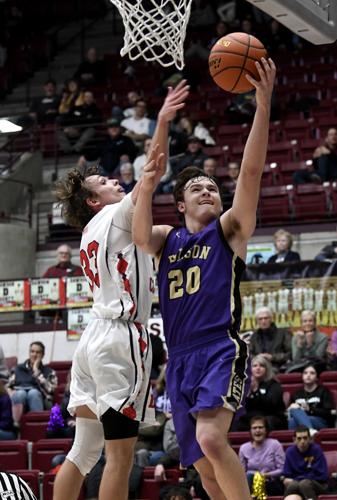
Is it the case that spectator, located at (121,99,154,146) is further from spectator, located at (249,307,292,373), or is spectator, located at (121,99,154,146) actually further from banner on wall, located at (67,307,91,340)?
spectator, located at (249,307,292,373)

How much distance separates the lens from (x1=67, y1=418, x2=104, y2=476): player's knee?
6.50m

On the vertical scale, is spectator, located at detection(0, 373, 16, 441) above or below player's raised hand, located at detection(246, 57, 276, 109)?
below

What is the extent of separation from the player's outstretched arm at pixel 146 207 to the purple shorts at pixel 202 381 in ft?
2.03

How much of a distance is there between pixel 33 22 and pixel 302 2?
19.0 m

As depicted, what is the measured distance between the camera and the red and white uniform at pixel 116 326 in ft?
21.0

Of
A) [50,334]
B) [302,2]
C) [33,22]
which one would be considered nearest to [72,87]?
[33,22]

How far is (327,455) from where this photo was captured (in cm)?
1112

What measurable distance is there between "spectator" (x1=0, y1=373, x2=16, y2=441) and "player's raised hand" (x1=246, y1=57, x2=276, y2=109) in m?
7.24

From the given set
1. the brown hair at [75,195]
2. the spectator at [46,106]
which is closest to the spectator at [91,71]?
the spectator at [46,106]

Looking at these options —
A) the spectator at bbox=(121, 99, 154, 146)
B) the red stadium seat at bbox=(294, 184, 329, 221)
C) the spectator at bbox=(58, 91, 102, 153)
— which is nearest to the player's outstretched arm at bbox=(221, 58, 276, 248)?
the red stadium seat at bbox=(294, 184, 329, 221)

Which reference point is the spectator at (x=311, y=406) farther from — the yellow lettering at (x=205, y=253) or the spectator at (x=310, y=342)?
the yellow lettering at (x=205, y=253)

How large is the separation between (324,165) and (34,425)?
607 cm

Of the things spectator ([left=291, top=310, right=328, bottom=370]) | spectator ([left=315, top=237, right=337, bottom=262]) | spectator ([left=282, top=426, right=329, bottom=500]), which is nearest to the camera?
spectator ([left=282, top=426, right=329, bottom=500])

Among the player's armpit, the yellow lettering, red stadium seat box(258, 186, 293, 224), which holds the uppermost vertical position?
red stadium seat box(258, 186, 293, 224)
